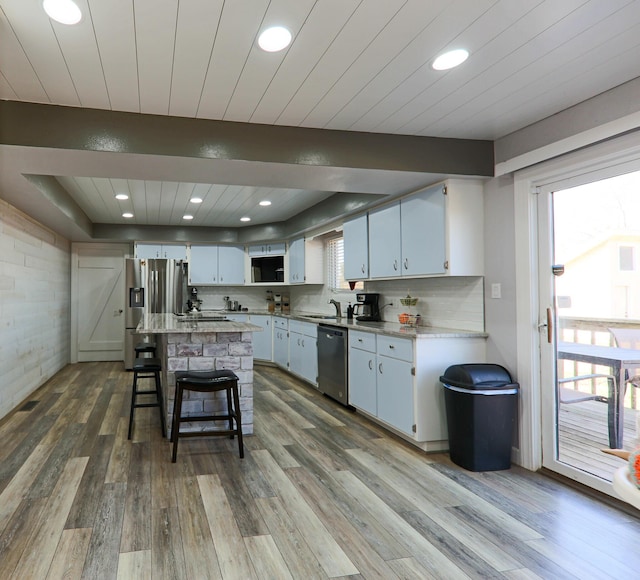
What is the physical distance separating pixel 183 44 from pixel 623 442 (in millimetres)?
3127

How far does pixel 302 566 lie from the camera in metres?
2.03

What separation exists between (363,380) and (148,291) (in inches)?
173

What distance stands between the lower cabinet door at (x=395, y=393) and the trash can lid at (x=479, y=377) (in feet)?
1.21

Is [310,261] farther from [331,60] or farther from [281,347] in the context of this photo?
[331,60]

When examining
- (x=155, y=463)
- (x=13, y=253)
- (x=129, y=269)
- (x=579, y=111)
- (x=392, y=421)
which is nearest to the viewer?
(x=579, y=111)

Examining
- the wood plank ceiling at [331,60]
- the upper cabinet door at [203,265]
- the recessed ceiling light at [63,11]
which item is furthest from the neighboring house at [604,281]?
the upper cabinet door at [203,265]

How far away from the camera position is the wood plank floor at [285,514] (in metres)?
2.04

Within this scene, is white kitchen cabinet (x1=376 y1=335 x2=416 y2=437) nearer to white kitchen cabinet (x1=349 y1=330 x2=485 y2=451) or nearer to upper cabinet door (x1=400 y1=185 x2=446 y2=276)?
white kitchen cabinet (x1=349 y1=330 x2=485 y2=451)

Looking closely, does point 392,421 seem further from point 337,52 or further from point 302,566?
point 337,52

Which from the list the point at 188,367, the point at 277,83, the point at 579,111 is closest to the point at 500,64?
the point at 579,111

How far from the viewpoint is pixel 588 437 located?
9.59 feet

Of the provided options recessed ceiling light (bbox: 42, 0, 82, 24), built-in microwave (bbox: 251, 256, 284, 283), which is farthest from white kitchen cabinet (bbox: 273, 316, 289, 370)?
recessed ceiling light (bbox: 42, 0, 82, 24)

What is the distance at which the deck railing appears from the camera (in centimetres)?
263

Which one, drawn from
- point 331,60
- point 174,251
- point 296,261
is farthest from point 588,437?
point 174,251
